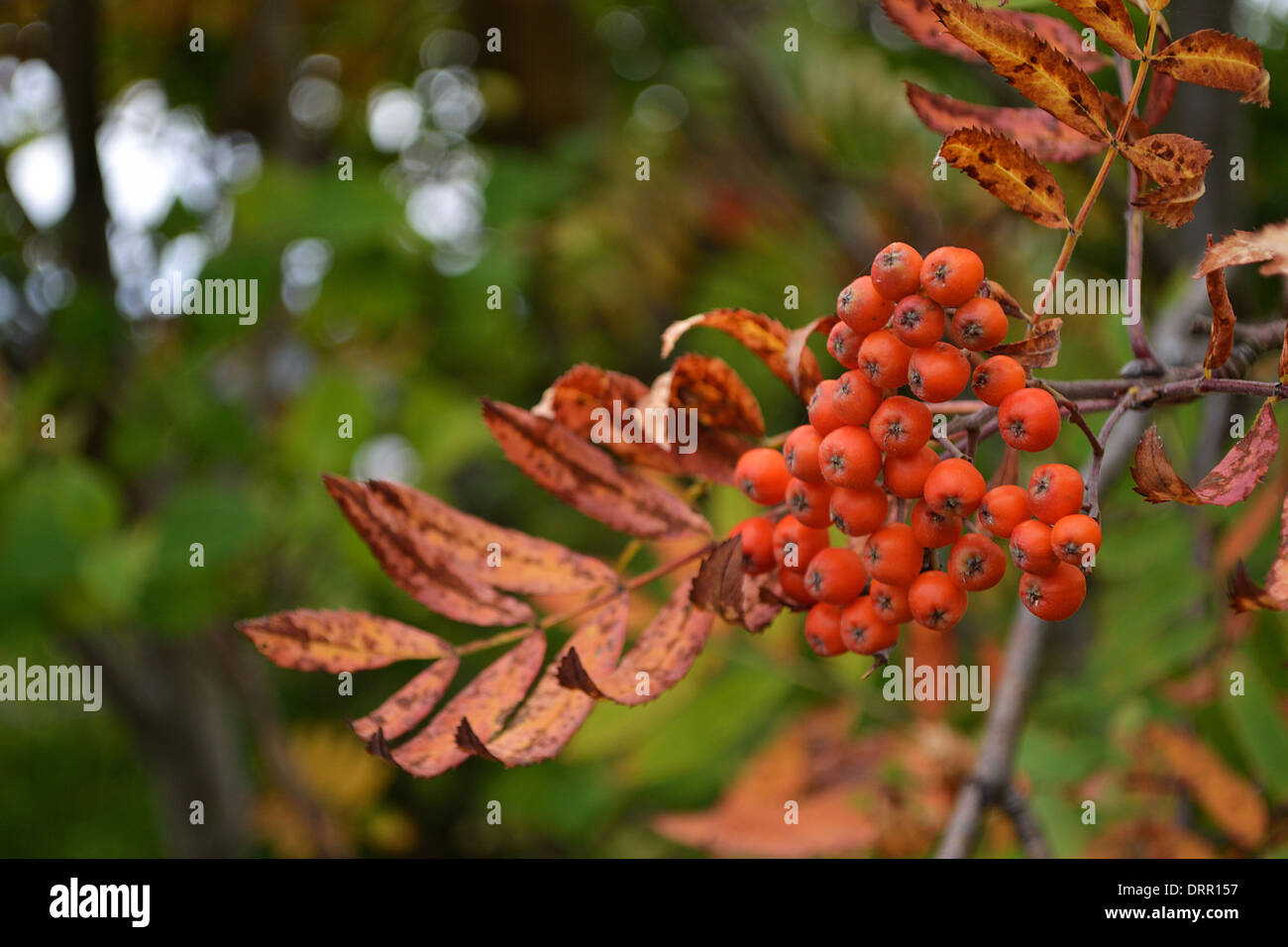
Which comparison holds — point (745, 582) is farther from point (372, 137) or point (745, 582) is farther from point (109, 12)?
point (109, 12)

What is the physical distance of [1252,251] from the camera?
47 cm

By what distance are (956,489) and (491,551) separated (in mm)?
306

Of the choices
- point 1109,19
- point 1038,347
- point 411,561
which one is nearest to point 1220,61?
point 1109,19

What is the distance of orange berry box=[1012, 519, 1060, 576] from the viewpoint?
482 mm

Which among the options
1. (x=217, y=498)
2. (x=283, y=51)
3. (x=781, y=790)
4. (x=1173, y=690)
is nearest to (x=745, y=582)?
(x=781, y=790)

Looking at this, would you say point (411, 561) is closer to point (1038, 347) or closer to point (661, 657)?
point (661, 657)

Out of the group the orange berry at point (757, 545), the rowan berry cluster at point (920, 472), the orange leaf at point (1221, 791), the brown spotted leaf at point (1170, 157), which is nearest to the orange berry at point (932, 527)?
the rowan berry cluster at point (920, 472)

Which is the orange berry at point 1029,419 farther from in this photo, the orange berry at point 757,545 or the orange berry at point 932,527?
the orange berry at point 757,545

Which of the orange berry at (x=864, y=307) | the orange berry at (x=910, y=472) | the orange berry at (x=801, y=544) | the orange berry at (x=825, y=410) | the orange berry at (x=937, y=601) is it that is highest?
the orange berry at (x=864, y=307)

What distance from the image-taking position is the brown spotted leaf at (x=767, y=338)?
583 mm

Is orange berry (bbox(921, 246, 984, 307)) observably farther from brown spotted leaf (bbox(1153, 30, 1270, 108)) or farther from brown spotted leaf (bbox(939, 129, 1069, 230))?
brown spotted leaf (bbox(1153, 30, 1270, 108))

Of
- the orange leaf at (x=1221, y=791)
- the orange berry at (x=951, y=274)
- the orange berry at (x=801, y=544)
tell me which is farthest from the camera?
the orange leaf at (x=1221, y=791)

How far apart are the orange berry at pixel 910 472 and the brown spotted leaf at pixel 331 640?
0.30m

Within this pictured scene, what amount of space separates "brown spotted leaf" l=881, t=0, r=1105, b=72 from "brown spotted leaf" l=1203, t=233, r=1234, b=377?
0.64 feet
